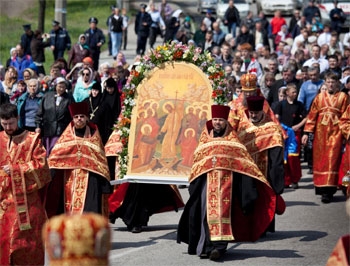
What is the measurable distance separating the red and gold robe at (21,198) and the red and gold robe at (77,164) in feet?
6.65

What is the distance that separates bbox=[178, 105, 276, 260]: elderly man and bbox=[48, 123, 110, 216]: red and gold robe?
1.05 meters

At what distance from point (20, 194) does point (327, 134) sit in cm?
816

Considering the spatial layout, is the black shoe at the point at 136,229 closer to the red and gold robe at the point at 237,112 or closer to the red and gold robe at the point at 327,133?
the red and gold robe at the point at 237,112

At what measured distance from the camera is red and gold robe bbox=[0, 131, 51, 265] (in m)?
12.0

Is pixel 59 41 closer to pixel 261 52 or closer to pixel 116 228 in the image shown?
pixel 261 52

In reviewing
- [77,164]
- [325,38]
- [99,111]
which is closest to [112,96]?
[99,111]

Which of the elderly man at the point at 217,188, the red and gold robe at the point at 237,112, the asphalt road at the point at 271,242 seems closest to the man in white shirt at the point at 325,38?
the asphalt road at the point at 271,242

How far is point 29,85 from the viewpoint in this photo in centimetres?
2014

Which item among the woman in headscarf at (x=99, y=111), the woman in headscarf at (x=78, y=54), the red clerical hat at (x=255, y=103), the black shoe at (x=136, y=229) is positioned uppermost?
the woman in headscarf at (x=78, y=54)

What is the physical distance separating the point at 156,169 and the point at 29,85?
5.09 metres

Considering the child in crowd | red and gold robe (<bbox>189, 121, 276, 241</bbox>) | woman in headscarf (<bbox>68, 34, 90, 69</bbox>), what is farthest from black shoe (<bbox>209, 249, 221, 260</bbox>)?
woman in headscarf (<bbox>68, 34, 90, 69</bbox>)

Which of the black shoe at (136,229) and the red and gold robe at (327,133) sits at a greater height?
the red and gold robe at (327,133)

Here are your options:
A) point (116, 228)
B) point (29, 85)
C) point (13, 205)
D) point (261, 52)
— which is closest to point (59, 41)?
point (261, 52)

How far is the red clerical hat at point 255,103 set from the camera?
15.3 meters
